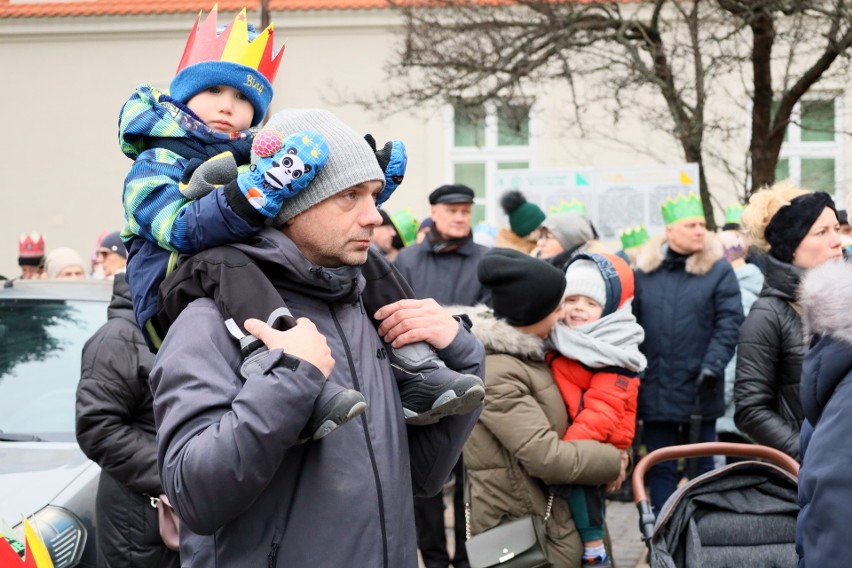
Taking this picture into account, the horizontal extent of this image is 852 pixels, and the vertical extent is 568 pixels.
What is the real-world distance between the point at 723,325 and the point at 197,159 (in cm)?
468

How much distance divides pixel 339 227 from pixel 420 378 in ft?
1.39

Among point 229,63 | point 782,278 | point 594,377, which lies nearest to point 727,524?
point 594,377

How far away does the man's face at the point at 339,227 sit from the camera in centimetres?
272

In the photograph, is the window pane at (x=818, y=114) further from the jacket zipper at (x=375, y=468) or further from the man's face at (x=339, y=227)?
the jacket zipper at (x=375, y=468)

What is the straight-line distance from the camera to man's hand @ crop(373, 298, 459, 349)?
285 cm

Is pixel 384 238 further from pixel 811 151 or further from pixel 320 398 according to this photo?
pixel 811 151

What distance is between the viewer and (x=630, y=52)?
37.4 feet

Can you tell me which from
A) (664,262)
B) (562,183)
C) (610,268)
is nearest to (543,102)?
(562,183)

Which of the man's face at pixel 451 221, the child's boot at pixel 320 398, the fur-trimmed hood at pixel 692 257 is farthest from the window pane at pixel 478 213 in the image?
the child's boot at pixel 320 398

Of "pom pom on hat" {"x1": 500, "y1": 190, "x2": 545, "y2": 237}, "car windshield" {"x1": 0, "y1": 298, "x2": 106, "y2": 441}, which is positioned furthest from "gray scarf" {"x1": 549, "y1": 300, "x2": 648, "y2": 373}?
"pom pom on hat" {"x1": 500, "y1": 190, "x2": 545, "y2": 237}

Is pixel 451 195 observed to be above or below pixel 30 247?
above

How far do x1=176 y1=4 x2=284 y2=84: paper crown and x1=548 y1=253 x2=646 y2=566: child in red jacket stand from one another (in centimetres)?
203

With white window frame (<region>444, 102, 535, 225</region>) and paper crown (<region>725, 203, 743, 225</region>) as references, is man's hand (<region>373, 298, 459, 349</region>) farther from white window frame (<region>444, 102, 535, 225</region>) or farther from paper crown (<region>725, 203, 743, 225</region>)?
white window frame (<region>444, 102, 535, 225</region>)

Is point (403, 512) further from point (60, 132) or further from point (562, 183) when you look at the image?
point (60, 132)
